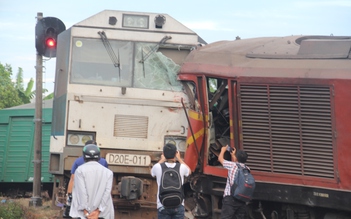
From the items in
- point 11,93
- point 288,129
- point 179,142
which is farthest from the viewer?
point 11,93

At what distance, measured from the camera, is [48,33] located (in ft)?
47.8

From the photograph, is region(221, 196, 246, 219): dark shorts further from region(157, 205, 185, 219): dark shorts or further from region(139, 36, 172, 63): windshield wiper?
A: region(139, 36, 172, 63): windshield wiper

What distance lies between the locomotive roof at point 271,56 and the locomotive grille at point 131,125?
1.13m

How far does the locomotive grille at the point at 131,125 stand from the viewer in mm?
11219

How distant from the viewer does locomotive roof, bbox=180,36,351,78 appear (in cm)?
916

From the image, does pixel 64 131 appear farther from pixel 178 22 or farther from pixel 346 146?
pixel 346 146

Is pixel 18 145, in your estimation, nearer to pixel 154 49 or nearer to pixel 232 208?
pixel 154 49

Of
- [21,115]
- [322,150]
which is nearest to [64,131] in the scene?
[322,150]

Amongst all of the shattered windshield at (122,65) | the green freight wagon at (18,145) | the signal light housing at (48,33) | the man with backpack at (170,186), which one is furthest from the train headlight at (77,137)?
the green freight wagon at (18,145)

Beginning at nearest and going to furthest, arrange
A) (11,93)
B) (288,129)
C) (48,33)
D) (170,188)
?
(170,188) → (288,129) → (48,33) → (11,93)

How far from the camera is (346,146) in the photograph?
8711 millimetres

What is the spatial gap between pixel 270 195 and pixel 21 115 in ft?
37.4

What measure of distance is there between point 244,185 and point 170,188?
3.98ft

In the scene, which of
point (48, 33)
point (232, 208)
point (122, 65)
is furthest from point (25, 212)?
point (232, 208)
